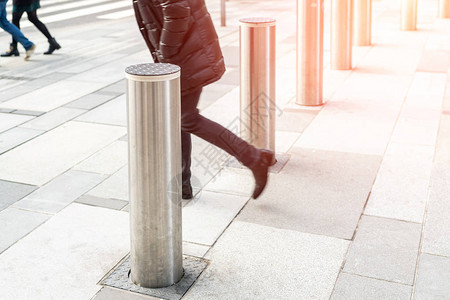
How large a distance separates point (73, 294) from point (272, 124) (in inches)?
92.0

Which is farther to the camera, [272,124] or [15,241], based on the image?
[272,124]

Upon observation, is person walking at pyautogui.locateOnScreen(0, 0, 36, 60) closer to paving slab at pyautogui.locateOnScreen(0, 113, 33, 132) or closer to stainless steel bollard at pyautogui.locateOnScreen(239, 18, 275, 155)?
paving slab at pyautogui.locateOnScreen(0, 113, 33, 132)

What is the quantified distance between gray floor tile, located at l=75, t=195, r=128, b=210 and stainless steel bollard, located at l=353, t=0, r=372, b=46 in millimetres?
6312

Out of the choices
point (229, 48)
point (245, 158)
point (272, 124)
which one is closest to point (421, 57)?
point (229, 48)

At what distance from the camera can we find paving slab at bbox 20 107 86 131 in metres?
6.15

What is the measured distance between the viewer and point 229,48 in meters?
9.84

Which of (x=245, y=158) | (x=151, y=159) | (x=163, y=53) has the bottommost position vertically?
(x=245, y=158)

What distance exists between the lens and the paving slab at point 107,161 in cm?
502

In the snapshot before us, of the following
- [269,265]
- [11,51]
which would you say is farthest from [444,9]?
[269,265]

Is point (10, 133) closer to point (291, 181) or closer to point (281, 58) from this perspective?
point (291, 181)

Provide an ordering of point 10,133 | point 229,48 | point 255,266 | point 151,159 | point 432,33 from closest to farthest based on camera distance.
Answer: point 151,159
point 255,266
point 10,133
point 229,48
point 432,33

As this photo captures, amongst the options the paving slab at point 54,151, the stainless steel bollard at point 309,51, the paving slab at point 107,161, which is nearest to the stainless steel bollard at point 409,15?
the stainless steel bollard at point 309,51

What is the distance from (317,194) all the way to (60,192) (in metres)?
1.82

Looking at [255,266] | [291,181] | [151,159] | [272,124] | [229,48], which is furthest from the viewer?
[229,48]
